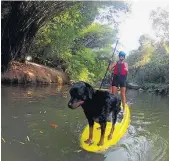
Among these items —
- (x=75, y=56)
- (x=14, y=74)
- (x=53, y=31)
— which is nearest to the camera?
(x=14, y=74)

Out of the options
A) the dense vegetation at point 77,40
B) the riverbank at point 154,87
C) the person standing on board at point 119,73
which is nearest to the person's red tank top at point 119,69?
the person standing on board at point 119,73

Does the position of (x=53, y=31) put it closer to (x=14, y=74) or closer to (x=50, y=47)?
(x=50, y=47)

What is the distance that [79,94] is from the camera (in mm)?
4199

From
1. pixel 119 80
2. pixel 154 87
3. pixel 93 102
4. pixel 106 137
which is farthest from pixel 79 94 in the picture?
pixel 154 87

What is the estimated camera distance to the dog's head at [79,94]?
4123 mm

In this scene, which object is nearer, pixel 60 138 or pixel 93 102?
pixel 93 102

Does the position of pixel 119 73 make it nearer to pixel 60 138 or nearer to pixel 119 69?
pixel 119 69

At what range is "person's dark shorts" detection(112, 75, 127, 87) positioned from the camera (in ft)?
20.0

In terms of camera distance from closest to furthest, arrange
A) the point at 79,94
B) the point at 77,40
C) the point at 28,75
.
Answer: the point at 79,94 < the point at 28,75 < the point at 77,40

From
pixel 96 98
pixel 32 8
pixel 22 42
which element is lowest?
pixel 96 98

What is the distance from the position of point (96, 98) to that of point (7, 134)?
5.46 feet

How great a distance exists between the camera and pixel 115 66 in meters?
5.95

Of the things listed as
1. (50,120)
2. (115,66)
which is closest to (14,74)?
(50,120)

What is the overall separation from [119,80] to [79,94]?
82.3 inches
